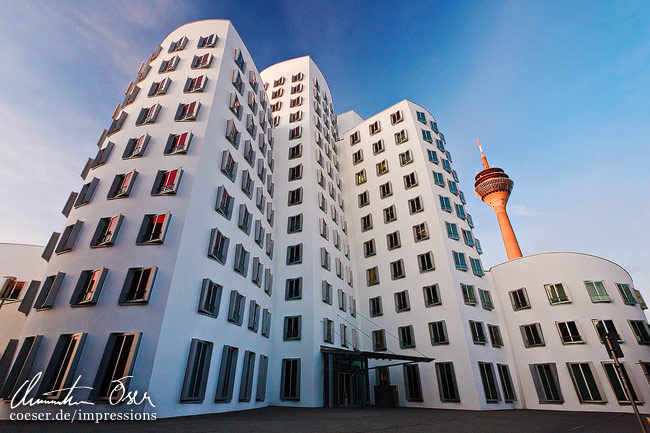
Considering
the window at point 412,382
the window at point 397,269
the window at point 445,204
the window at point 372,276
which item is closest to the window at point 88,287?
the window at point 412,382

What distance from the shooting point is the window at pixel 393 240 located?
112ft

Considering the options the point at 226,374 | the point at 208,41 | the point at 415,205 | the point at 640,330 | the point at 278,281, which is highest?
the point at 208,41

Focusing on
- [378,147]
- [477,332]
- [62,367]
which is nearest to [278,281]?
[62,367]

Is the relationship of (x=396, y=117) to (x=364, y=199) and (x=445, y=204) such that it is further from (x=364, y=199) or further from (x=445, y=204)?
(x=445, y=204)

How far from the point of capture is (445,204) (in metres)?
34.0

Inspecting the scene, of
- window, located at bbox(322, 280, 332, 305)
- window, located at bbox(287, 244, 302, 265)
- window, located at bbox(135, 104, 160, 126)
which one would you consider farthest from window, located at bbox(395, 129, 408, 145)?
window, located at bbox(135, 104, 160, 126)

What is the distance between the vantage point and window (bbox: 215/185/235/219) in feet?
69.3

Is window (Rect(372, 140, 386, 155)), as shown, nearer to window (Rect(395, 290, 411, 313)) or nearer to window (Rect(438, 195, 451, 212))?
window (Rect(438, 195, 451, 212))

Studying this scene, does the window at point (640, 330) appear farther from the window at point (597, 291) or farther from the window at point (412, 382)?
the window at point (412, 382)

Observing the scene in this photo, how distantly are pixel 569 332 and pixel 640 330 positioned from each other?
618 cm

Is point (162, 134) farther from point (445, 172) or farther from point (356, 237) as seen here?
point (445, 172)

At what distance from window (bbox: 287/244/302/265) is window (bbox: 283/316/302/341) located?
504cm

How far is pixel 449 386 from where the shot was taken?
83.8 ft

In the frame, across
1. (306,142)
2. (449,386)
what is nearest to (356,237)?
(306,142)
